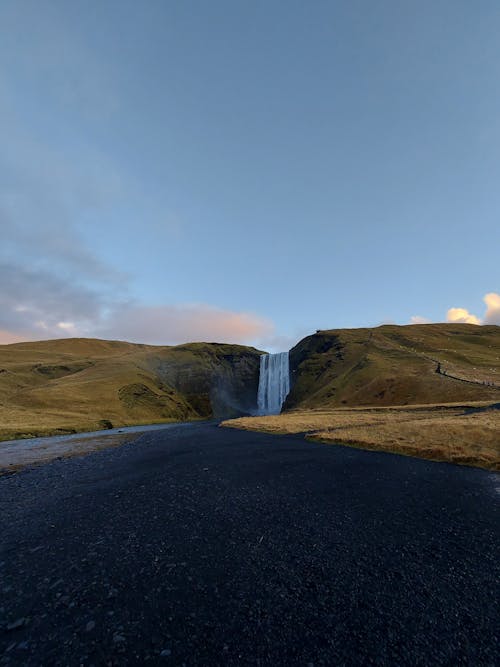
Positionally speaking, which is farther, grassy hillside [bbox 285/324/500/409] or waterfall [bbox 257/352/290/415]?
waterfall [bbox 257/352/290/415]

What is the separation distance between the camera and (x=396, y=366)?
108 metres

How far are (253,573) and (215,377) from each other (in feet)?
474

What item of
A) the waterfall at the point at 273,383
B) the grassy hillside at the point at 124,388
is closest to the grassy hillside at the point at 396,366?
the waterfall at the point at 273,383

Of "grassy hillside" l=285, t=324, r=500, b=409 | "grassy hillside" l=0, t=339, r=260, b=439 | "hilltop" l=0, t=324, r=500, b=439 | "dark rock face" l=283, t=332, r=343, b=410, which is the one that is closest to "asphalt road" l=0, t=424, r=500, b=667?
"hilltop" l=0, t=324, r=500, b=439

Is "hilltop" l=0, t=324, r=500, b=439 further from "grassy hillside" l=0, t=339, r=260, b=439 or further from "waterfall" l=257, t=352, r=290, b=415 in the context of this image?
"waterfall" l=257, t=352, r=290, b=415

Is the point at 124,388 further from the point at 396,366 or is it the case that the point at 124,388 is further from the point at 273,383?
the point at 396,366

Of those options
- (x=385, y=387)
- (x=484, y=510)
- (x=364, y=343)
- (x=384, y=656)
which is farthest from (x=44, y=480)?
(x=364, y=343)

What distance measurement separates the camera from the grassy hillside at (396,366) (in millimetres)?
82625

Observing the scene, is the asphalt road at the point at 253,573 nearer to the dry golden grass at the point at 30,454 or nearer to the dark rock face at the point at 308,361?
the dry golden grass at the point at 30,454

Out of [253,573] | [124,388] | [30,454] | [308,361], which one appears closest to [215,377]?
[308,361]

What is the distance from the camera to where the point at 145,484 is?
18.9 meters

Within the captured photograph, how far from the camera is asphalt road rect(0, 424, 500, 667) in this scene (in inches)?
246

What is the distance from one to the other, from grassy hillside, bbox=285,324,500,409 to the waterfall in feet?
19.1

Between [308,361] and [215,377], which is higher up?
[308,361]
